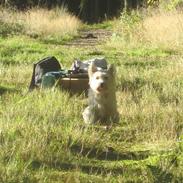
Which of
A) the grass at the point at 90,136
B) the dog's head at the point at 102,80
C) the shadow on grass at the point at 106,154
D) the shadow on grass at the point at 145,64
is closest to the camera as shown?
the grass at the point at 90,136

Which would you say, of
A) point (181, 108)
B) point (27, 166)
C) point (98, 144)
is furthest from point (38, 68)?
point (27, 166)

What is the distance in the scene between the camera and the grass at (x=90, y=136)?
4.94m

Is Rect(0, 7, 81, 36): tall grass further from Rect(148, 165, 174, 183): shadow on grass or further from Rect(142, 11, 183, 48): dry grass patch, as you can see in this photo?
Rect(148, 165, 174, 183): shadow on grass

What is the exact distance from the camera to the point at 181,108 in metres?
7.36

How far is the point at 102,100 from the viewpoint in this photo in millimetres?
7016

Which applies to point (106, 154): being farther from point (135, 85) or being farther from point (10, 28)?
point (10, 28)

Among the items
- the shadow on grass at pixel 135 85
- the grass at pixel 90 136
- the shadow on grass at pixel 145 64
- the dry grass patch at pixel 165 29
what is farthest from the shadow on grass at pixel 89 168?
the dry grass patch at pixel 165 29

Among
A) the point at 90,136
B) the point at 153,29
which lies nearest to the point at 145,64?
the point at 153,29

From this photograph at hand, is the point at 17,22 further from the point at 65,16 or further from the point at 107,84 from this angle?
the point at 107,84

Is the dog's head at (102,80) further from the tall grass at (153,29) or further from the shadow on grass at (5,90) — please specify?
the tall grass at (153,29)

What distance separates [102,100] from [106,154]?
4.37 ft

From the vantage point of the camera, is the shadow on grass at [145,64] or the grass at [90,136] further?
the shadow on grass at [145,64]

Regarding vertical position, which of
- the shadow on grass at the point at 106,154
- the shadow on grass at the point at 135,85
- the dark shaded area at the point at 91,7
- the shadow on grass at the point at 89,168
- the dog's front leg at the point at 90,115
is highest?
the dark shaded area at the point at 91,7

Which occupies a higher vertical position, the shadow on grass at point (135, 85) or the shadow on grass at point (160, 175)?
the shadow on grass at point (135, 85)
